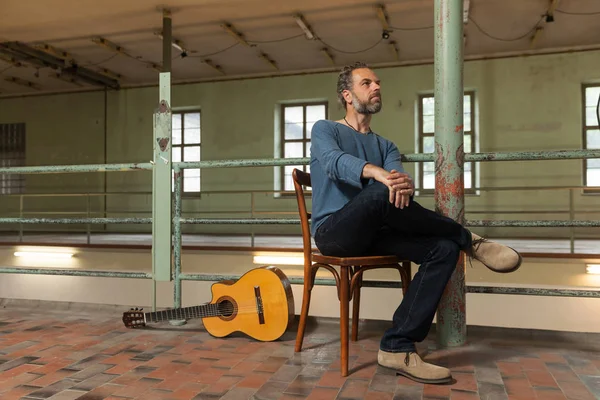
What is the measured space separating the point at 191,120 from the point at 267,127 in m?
1.84

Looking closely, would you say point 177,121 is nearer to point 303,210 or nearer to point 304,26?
point 304,26

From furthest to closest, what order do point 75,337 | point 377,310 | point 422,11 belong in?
point 422,11 < point 377,310 < point 75,337

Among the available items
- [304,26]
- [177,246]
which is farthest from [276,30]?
[177,246]

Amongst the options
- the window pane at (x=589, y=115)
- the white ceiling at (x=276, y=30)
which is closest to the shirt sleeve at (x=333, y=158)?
the white ceiling at (x=276, y=30)

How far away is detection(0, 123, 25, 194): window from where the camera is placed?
1180cm

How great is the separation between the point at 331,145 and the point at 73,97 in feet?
36.6

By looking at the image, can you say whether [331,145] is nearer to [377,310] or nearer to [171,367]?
[171,367]

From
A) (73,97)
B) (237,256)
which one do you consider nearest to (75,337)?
(237,256)

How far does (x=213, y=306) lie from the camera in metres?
2.36

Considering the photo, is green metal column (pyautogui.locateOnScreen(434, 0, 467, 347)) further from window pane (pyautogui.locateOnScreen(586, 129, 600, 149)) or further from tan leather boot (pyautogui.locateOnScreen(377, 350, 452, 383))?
window pane (pyautogui.locateOnScreen(586, 129, 600, 149))

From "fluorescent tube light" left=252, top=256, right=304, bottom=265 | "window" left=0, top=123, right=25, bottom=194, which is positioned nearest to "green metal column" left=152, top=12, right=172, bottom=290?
"fluorescent tube light" left=252, top=256, right=304, bottom=265

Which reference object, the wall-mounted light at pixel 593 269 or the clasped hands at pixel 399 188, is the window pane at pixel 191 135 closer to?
the wall-mounted light at pixel 593 269

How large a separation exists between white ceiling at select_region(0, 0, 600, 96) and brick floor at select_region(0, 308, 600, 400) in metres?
5.37

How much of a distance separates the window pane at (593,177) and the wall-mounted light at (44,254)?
8.39 metres
